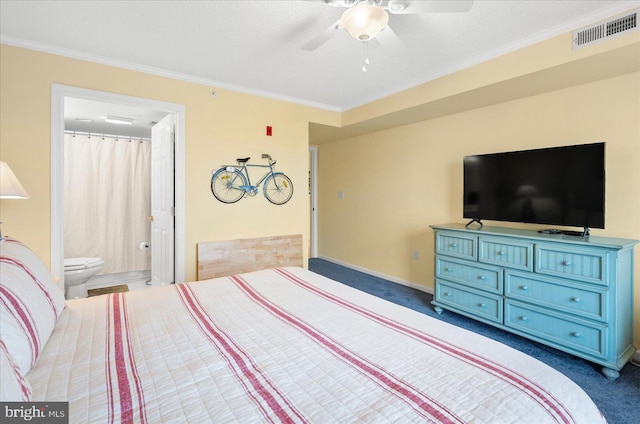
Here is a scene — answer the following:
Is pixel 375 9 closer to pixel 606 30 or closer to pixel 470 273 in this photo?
pixel 606 30

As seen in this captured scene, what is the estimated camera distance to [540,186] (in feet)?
8.96

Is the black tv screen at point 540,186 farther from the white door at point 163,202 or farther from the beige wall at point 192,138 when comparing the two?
the white door at point 163,202

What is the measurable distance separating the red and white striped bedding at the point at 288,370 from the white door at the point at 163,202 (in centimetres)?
182

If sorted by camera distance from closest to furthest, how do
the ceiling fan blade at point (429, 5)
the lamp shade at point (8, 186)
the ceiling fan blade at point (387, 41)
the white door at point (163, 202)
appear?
1. the ceiling fan blade at point (429, 5)
2. the lamp shade at point (8, 186)
3. the ceiling fan blade at point (387, 41)
4. the white door at point (163, 202)

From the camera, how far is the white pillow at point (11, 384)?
70 cm

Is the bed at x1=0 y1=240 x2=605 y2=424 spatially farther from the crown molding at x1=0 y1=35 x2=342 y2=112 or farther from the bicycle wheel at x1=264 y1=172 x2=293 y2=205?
the bicycle wheel at x1=264 y1=172 x2=293 y2=205

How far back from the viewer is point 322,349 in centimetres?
120

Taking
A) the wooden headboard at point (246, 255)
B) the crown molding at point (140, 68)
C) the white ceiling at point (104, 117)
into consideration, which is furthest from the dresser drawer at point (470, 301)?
the white ceiling at point (104, 117)

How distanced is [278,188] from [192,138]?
1128mm

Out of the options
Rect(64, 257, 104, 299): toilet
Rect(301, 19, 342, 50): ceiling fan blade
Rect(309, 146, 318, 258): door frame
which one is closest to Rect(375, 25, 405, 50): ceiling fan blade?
Rect(301, 19, 342, 50): ceiling fan blade

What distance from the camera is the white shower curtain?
4.21 metres

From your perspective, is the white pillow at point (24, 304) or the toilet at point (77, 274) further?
the toilet at point (77, 274)

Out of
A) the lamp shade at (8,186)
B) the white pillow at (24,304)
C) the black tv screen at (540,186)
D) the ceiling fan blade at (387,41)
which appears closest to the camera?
the white pillow at (24,304)

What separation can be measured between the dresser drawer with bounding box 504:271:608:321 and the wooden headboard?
7.69ft
